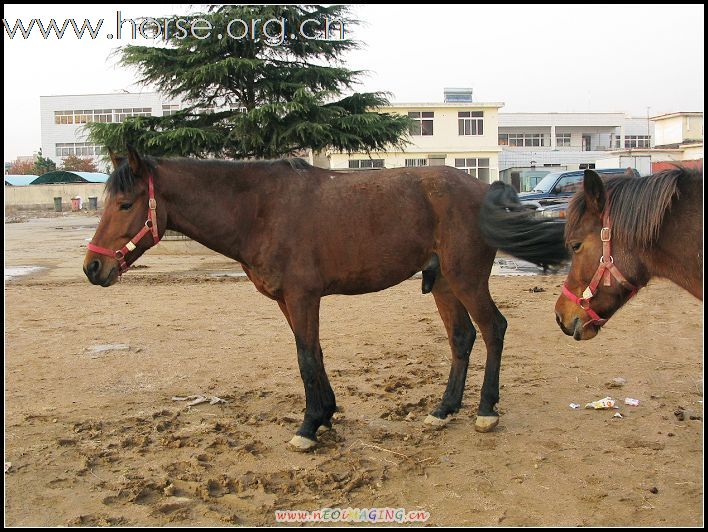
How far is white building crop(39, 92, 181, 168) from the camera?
65562mm

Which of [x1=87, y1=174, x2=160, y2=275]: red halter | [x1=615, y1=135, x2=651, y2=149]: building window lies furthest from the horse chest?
[x1=615, y1=135, x2=651, y2=149]: building window

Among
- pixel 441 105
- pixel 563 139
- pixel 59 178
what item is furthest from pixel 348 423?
pixel 563 139

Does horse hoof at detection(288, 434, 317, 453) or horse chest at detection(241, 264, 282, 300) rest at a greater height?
horse chest at detection(241, 264, 282, 300)

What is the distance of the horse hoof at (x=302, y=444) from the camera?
14.2ft

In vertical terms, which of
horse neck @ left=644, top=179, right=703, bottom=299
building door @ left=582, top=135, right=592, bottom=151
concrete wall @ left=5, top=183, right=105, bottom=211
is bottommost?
horse neck @ left=644, top=179, right=703, bottom=299

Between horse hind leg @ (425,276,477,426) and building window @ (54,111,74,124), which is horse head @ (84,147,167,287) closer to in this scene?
horse hind leg @ (425,276,477,426)

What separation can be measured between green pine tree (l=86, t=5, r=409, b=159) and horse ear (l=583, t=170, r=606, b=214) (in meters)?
12.8

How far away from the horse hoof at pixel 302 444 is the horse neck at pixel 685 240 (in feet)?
8.28

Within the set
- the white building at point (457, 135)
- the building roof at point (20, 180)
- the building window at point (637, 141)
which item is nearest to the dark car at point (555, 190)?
the white building at point (457, 135)

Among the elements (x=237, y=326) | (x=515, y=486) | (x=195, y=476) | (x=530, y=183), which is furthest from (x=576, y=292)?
(x=530, y=183)

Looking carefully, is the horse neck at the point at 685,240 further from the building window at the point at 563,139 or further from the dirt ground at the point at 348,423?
the building window at the point at 563,139

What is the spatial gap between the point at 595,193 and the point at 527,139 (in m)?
59.2

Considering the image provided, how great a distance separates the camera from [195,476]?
386 centimetres

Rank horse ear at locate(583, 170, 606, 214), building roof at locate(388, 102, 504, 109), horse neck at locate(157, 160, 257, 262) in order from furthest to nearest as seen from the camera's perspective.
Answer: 1. building roof at locate(388, 102, 504, 109)
2. horse neck at locate(157, 160, 257, 262)
3. horse ear at locate(583, 170, 606, 214)
